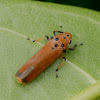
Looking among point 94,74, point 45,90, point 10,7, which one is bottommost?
point 45,90

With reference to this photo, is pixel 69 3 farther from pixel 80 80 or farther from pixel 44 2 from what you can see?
pixel 80 80

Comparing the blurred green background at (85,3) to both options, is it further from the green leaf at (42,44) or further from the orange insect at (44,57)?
the orange insect at (44,57)

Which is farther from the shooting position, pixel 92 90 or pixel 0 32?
pixel 0 32

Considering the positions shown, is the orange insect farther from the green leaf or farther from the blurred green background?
the blurred green background

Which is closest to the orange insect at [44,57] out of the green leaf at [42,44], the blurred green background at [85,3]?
the green leaf at [42,44]

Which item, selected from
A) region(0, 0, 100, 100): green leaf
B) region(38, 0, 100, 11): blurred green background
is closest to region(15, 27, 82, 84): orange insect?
region(0, 0, 100, 100): green leaf

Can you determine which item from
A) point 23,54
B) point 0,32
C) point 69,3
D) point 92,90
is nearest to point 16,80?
point 23,54
